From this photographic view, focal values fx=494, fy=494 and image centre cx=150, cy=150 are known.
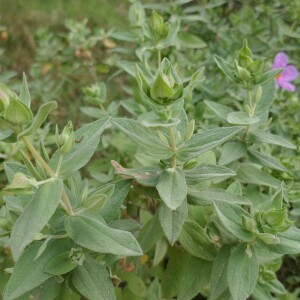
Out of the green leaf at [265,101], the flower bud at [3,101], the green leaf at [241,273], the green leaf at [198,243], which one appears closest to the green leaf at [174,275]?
the green leaf at [198,243]

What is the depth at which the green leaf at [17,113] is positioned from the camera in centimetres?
91

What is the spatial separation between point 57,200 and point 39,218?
0.16 ft

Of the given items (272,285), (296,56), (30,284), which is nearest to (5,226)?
(30,284)

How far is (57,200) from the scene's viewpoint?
0.96 m

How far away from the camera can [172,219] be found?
3.76 ft

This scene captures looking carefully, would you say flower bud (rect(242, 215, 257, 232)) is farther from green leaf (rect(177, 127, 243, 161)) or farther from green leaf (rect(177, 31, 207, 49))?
green leaf (rect(177, 31, 207, 49))

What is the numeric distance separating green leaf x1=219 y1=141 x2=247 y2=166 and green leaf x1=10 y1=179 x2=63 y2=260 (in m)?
0.57

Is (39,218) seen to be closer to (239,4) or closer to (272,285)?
(272,285)

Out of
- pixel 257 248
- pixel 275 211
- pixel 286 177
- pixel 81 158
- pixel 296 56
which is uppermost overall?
pixel 81 158

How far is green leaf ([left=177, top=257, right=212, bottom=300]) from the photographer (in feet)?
4.14

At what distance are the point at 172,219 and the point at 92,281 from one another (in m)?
0.23

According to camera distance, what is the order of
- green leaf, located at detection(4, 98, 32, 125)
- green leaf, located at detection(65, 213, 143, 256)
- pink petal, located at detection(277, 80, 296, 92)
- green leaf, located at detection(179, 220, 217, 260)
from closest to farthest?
green leaf, located at detection(4, 98, 32, 125) → green leaf, located at detection(65, 213, 143, 256) → green leaf, located at detection(179, 220, 217, 260) → pink petal, located at detection(277, 80, 296, 92)

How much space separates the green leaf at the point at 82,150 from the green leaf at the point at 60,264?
0.64 feet

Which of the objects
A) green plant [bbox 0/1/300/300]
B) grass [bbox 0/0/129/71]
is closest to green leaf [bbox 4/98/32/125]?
Answer: green plant [bbox 0/1/300/300]
